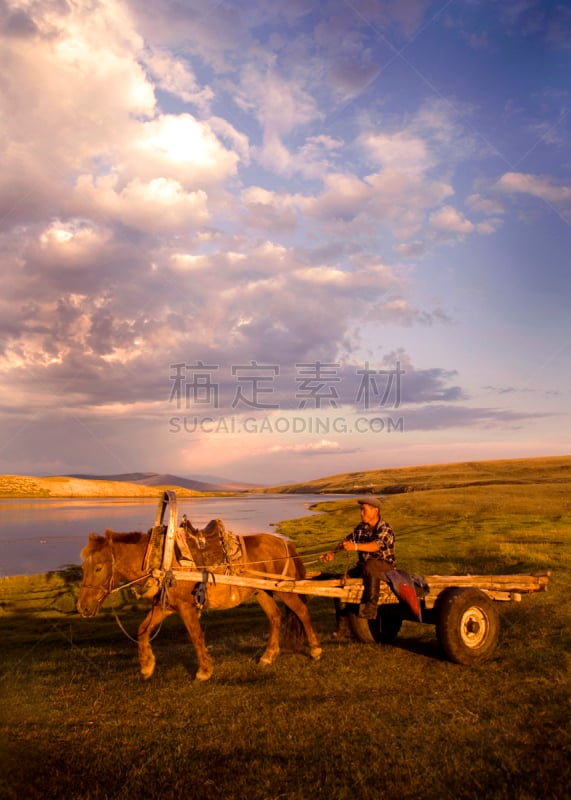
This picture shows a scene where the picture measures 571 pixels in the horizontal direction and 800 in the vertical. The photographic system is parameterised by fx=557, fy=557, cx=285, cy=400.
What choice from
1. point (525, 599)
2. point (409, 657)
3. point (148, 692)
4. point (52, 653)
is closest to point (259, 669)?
point (148, 692)

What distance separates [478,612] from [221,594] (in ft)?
15.3

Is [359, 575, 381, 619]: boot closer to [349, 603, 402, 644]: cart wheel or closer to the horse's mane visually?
[349, 603, 402, 644]: cart wheel

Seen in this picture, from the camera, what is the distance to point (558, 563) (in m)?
23.1

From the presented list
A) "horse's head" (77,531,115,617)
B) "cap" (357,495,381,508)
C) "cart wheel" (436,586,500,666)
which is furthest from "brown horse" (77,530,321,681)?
"cart wheel" (436,586,500,666)

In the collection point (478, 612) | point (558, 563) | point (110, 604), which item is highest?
point (478, 612)

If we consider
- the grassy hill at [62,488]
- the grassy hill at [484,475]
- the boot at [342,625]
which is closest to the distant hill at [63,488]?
the grassy hill at [62,488]

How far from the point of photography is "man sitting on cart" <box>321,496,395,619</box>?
9.95 metres

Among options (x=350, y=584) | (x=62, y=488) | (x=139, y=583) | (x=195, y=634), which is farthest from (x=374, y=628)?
(x=62, y=488)

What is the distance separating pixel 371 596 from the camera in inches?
390

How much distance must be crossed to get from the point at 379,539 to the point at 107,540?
4.98 m

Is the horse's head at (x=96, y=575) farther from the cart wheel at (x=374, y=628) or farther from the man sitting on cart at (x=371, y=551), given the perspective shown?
the cart wheel at (x=374, y=628)

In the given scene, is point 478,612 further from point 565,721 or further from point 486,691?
point 565,721

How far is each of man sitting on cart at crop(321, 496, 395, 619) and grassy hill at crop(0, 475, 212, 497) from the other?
454 ft

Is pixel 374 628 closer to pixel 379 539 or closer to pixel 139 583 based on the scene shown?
pixel 379 539
